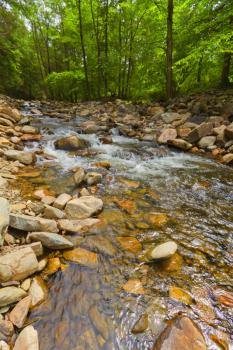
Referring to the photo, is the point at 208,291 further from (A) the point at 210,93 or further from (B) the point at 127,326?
(A) the point at 210,93

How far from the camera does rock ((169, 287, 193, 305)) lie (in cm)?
213

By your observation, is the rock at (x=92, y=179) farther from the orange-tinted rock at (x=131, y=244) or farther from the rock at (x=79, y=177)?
the orange-tinted rock at (x=131, y=244)

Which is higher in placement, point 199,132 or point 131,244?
point 199,132

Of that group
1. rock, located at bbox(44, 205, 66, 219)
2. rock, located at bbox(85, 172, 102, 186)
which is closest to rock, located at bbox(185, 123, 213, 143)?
rock, located at bbox(85, 172, 102, 186)

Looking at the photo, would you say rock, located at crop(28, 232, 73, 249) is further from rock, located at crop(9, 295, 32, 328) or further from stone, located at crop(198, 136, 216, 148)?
stone, located at crop(198, 136, 216, 148)

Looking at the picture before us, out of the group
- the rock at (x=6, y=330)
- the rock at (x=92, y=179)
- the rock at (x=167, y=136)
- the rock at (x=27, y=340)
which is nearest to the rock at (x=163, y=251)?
the rock at (x=27, y=340)

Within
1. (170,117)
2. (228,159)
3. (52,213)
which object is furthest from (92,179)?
(170,117)

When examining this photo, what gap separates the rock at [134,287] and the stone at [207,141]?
566 cm

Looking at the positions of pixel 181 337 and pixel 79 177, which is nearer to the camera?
pixel 181 337

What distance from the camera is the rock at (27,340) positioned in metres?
1.67

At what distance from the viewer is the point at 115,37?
16.3 metres

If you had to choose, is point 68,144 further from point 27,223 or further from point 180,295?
point 180,295

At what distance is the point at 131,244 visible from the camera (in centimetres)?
285

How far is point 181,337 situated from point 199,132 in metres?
6.39
